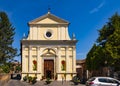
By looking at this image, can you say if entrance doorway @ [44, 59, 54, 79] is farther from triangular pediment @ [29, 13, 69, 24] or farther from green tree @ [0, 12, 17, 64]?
green tree @ [0, 12, 17, 64]

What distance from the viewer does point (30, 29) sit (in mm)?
75625

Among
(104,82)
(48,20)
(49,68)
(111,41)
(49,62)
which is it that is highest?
(48,20)

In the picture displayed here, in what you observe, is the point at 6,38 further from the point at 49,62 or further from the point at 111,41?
the point at 111,41

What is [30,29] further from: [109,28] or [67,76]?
[109,28]

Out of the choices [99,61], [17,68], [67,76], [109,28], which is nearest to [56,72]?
[67,76]

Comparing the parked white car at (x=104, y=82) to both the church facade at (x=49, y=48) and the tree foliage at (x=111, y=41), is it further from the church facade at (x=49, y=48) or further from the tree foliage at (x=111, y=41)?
the church facade at (x=49, y=48)

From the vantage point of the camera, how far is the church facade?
74688mm

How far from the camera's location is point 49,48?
247ft

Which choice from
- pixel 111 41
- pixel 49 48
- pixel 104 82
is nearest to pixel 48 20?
pixel 49 48

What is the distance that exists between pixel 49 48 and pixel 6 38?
1945 centimetres

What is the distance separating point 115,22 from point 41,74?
25676 mm

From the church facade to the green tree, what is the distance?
15.5 meters

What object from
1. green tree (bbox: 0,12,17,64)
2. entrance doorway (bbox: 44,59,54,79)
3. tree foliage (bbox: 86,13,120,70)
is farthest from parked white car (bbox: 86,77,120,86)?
green tree (bbox: 0,12,17,64)

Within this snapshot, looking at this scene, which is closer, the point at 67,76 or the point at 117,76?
the point at 117,76
